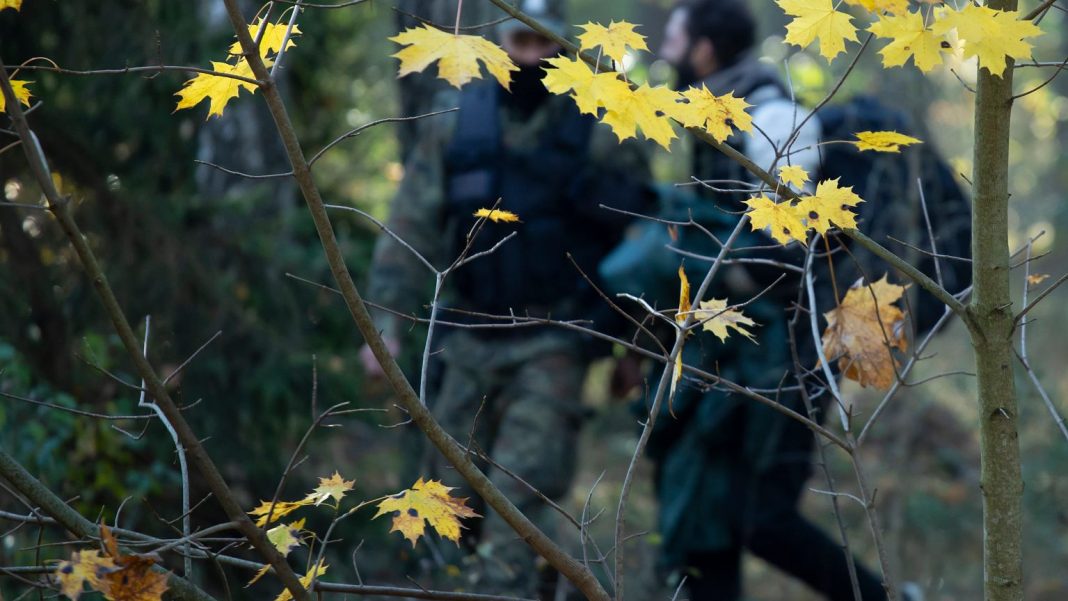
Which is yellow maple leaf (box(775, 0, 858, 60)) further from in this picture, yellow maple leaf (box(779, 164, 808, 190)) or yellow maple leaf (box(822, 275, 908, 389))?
yellow maple leaf (box(822, 275, 908, 389))

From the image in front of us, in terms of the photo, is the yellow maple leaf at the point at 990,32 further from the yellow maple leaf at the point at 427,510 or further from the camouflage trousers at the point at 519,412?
the camouflage trousers at the point at 519,412

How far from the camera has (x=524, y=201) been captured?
3576 mm

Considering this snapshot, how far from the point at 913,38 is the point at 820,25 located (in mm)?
153

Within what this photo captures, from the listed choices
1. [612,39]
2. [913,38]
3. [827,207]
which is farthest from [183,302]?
[913,38]

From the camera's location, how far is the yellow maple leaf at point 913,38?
4.63ft

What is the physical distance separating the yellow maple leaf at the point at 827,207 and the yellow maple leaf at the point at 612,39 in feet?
1.10

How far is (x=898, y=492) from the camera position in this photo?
4164 mm

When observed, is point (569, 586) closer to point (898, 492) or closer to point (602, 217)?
point (602, 217)

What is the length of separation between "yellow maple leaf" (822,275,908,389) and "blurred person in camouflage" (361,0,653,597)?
1670 millimetres

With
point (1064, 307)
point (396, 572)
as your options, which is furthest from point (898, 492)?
point (1064, 307)

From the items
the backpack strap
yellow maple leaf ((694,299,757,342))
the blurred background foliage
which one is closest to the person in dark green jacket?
Answer: the blurred background foliage

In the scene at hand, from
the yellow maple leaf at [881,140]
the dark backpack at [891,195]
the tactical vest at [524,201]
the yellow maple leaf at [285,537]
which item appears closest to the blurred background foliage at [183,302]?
the dark backpack at [891,195]

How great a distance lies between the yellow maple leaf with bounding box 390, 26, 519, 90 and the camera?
131 cm

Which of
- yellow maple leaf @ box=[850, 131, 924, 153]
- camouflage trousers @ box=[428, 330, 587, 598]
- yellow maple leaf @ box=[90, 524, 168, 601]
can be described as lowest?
camouflage trousers @ box=[428, 330, 587, 598]
